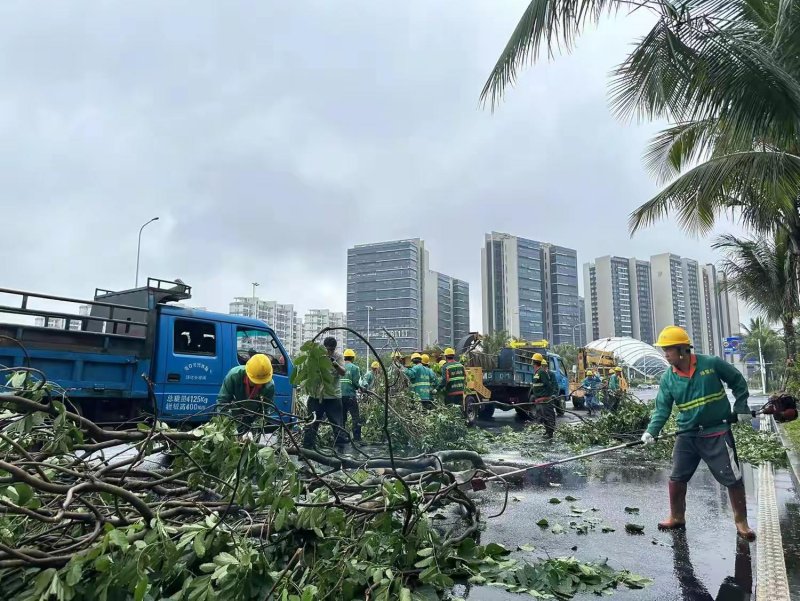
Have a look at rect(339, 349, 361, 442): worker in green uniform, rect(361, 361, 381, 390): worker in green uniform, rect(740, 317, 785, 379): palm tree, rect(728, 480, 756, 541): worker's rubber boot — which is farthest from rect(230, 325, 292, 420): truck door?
rect(740, 317, 785, 379): palm tree

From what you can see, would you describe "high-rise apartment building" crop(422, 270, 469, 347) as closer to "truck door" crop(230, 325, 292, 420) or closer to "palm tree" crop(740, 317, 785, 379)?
"palm tree" crop(740, 317, 785, 379)

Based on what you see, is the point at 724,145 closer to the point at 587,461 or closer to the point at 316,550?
the point at 587,461

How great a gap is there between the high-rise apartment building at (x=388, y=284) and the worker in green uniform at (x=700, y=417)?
149 feet

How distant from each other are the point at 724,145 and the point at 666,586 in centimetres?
742

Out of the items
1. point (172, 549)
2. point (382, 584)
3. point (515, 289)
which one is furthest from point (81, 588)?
point (515, 289)

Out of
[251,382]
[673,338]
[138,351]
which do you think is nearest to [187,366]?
[138,351]

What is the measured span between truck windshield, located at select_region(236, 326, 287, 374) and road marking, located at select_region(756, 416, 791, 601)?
22.7 ft

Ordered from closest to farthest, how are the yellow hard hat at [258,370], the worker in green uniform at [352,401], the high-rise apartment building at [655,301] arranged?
the yellow hard hat at [258,370]
the worker in green uniform at [352,401]
the high-rise apartment building at [655,301]

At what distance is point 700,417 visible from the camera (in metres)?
4.82

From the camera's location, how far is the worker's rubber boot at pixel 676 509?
493cm

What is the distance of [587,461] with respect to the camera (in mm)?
9102

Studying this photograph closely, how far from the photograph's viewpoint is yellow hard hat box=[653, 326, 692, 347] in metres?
4.93

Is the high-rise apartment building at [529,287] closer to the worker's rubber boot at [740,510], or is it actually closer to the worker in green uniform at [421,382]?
the worker in green uniform at [421,382]

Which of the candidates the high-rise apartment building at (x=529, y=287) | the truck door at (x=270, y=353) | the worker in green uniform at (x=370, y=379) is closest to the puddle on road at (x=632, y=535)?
the truck door at (x=270, y=353)
